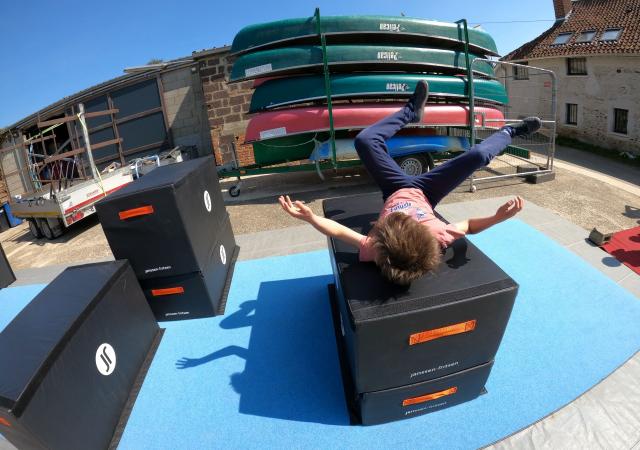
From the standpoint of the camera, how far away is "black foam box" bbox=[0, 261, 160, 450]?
2.03 m

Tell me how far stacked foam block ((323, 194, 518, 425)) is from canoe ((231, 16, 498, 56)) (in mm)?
6162

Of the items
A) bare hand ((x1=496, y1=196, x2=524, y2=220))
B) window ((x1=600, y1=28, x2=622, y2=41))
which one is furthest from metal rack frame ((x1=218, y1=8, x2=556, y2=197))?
window ((x1=600, y1=28, x2=622, y2=41))

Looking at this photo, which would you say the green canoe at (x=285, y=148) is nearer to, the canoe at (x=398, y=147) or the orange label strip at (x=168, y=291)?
the canoe at (x=398, y=147)

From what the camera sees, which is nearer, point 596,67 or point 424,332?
point 424,332

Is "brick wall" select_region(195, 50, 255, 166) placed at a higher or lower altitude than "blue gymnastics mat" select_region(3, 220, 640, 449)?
higher

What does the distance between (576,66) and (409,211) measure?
21.4m

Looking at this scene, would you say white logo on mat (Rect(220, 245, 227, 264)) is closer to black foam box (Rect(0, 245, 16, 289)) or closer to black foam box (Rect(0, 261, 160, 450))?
black foam box (Rect(0, 261, 160, 450))

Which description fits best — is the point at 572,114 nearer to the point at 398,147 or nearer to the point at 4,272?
the point at 398,147

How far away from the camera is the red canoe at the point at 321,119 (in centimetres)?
729

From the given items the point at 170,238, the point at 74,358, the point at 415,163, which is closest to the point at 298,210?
the point at 170,238

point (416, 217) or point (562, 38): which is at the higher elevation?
point (562, 38)

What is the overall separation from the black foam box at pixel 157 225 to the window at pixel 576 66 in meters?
21.3

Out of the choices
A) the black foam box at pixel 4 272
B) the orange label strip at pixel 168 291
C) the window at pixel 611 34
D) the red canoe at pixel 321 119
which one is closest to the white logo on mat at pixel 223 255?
the orange label strip at pixel 168 291

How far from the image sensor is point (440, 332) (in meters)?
2.16
